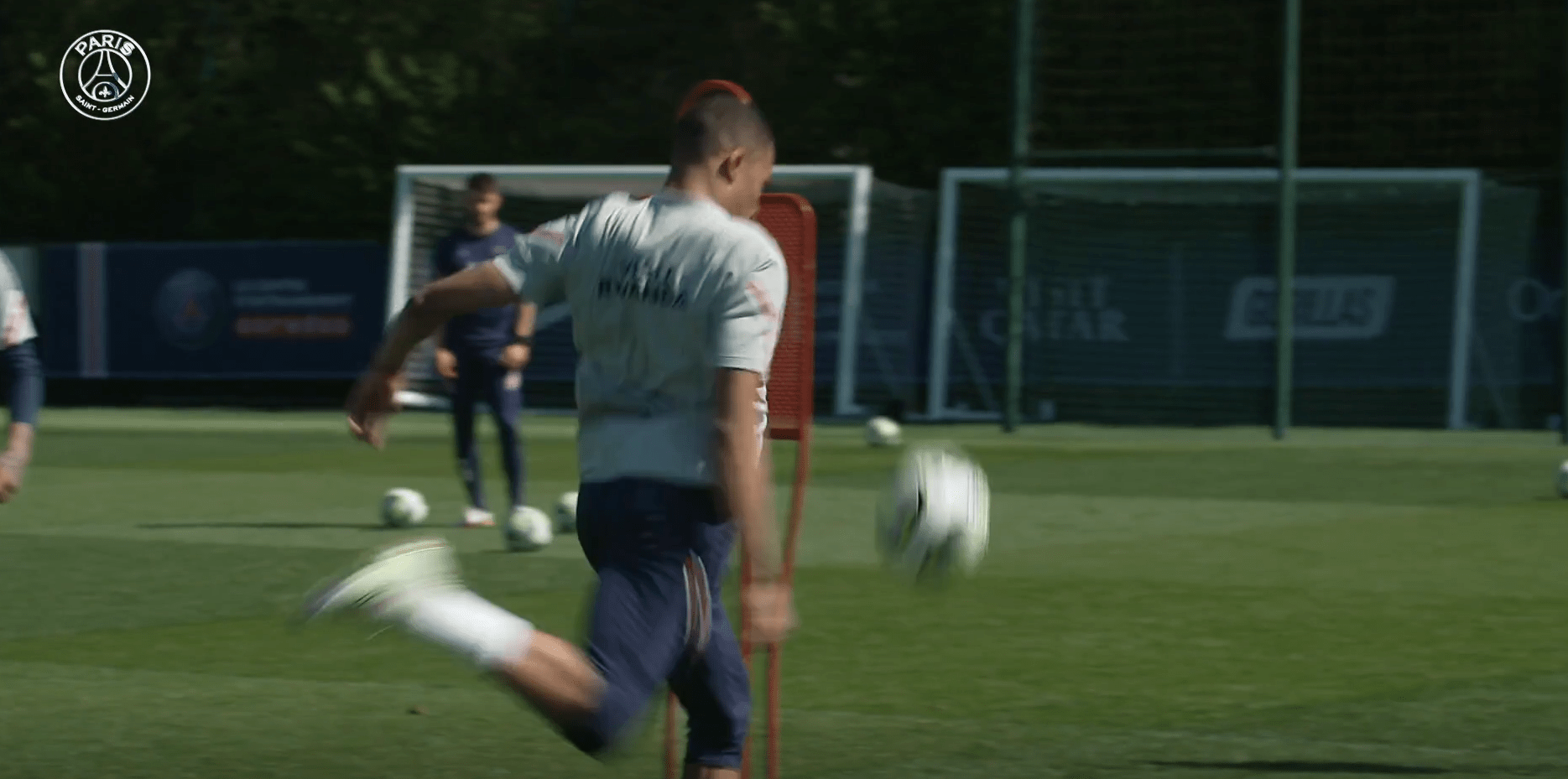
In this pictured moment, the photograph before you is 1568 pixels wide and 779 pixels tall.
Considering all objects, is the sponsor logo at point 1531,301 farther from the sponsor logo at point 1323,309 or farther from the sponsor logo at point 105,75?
the sponsor logo at point 105,75

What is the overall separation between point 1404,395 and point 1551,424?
1701 millimetres

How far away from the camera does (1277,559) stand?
42.3ft

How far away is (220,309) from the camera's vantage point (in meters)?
32.5

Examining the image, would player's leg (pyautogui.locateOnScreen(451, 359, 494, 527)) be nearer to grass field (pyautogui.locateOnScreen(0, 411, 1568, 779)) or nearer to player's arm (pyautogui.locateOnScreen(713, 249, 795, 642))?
grass field (pyautogui.locateOnScreen(0, 411, 1568, 779))

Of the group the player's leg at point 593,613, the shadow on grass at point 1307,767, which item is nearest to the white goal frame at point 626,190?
the shadow on grass at point 1307,767

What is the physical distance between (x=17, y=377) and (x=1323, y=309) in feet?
70.5

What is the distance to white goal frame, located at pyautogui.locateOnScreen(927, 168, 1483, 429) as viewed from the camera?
86.9ft

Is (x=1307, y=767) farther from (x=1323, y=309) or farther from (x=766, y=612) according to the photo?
(x=1323, y=309)

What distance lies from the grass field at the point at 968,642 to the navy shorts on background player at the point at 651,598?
5.74 ft

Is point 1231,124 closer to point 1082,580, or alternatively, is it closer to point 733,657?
point 1082,580

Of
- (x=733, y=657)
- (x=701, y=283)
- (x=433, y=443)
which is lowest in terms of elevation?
(x=433, y=443)

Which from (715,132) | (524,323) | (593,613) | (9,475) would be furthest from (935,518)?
(524,323)

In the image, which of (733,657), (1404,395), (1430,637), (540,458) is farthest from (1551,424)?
(733,657)

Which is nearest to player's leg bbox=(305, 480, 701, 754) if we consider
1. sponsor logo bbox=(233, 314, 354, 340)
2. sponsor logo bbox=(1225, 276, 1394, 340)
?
sponsor logo bbox=(1225, 276, 1394, 340)
